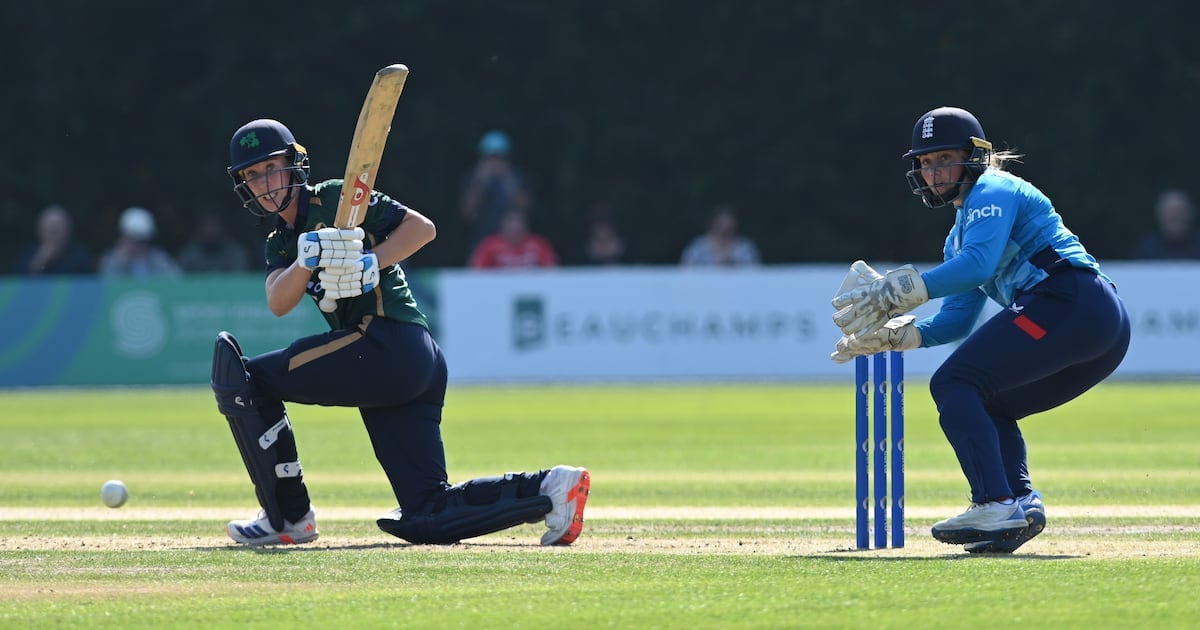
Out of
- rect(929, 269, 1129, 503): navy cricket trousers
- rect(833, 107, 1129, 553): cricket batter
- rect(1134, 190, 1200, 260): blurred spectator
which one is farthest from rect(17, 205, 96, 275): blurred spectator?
rect(929, 269, 1129, 503): navy cricket trousers

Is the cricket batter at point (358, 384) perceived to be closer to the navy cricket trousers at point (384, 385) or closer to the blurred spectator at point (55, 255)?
the navy cricket trousers at point (384, 385)

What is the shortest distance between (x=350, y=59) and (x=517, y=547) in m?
18.0

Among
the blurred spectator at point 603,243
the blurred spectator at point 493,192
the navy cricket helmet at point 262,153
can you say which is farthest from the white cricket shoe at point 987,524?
the blurred spectator at point 603,243

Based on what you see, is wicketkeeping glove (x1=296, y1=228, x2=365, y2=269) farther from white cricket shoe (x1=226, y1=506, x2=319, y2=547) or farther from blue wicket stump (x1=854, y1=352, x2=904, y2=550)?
blue wicket stump (x1=854, y1=352, x2=904, y2=550)

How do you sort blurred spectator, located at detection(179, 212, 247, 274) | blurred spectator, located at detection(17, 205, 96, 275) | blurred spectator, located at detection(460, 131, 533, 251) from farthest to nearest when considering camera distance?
blurred spectator, located at detection(179, 212, 247, 274) < blurred spectator, located at detection(460, 131, 533, 251) < blurred spectator, located at detection(17, 205, 96, 275)

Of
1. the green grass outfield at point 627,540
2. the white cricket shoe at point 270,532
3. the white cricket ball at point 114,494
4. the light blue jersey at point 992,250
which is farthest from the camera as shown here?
the white cricket ball at point 114,494

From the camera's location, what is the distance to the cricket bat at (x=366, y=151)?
680 centimetres

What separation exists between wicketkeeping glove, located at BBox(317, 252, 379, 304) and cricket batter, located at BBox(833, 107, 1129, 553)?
5.33 ft

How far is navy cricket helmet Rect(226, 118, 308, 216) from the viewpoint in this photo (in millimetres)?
6863

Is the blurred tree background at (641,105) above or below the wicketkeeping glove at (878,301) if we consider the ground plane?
above

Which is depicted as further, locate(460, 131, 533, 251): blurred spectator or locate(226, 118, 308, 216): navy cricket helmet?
locate(460, 131, 533, 251): blurred spectator

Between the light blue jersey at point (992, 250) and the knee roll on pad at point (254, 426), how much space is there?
2354mm

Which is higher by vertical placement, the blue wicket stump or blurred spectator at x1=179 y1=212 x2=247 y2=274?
blurred spectator at x1=179 y1=212 x2=247 y2=274

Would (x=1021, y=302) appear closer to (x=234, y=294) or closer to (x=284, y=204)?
(x=284, y=204)
